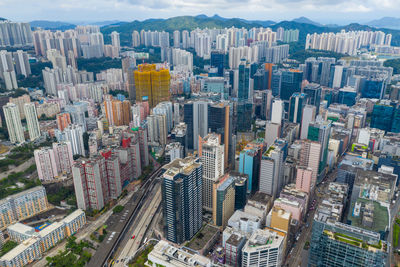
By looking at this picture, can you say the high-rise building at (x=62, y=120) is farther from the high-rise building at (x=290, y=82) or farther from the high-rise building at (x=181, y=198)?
the high-rise building at (x=290, y=82)

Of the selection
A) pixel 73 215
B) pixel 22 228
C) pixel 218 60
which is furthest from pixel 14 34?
pixel 73 215

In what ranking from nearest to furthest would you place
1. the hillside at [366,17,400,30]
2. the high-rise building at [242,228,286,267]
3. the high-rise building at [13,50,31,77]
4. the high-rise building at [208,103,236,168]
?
the high-rise building at [242,228,286,267] → the high-rise building at [208,103,236,168] → the high-rise building at [13,50,31,77] → the hillside at [366,17,400,30]

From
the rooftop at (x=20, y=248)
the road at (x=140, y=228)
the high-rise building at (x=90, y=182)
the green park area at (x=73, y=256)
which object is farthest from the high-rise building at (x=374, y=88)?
the rooftop at (x=20, y=248)

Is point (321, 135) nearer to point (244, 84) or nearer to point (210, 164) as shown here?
point (210, 164)

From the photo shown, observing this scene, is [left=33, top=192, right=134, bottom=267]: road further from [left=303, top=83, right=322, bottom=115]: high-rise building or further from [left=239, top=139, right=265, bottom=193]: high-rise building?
[left=303, top=83, right=322, bottom=115]: high-rise building

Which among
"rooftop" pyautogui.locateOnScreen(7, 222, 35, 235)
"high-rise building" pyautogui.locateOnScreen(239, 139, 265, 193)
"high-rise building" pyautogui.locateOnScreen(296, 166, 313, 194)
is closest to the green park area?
"rooftop" pyautogui.locateOnScreen(7, 222, 35, 235)

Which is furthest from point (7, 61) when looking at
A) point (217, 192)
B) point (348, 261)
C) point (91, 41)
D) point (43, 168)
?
point (348, 261)
